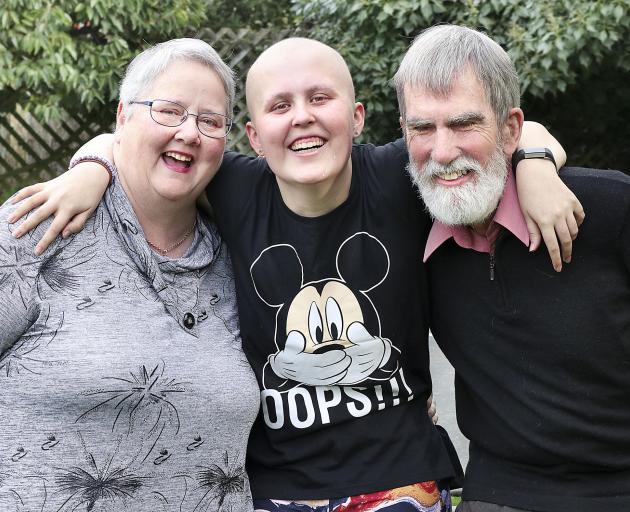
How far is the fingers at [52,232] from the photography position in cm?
229

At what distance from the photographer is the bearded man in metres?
2.22

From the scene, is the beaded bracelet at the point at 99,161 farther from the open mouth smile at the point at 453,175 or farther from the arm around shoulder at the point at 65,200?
the open mouth smile at the point at 453,175

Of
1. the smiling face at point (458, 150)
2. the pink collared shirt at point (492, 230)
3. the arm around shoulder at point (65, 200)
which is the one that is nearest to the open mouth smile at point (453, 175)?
the smiling face at point (458, 150)

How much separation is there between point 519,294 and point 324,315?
54 centimetres

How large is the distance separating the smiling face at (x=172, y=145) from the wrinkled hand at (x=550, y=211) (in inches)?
35.3

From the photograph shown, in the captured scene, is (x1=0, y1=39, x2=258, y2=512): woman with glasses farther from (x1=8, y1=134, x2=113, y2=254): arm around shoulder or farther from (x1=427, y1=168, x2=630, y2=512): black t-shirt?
(x1=427, y1=168, x2=630, y2=512): black t-shirt

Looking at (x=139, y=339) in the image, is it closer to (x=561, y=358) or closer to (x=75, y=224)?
(x=75, y=224)

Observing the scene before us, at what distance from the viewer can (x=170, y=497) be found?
2.33m

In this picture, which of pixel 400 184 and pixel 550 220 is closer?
pixel 550 220

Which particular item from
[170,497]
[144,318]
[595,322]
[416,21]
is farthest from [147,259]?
[416,21]

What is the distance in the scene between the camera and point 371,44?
6.65 m

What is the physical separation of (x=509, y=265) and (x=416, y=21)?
4.36 metres

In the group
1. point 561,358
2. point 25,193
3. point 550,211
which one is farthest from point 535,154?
point 25,193

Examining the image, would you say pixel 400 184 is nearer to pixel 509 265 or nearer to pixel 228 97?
pixel 509 265
